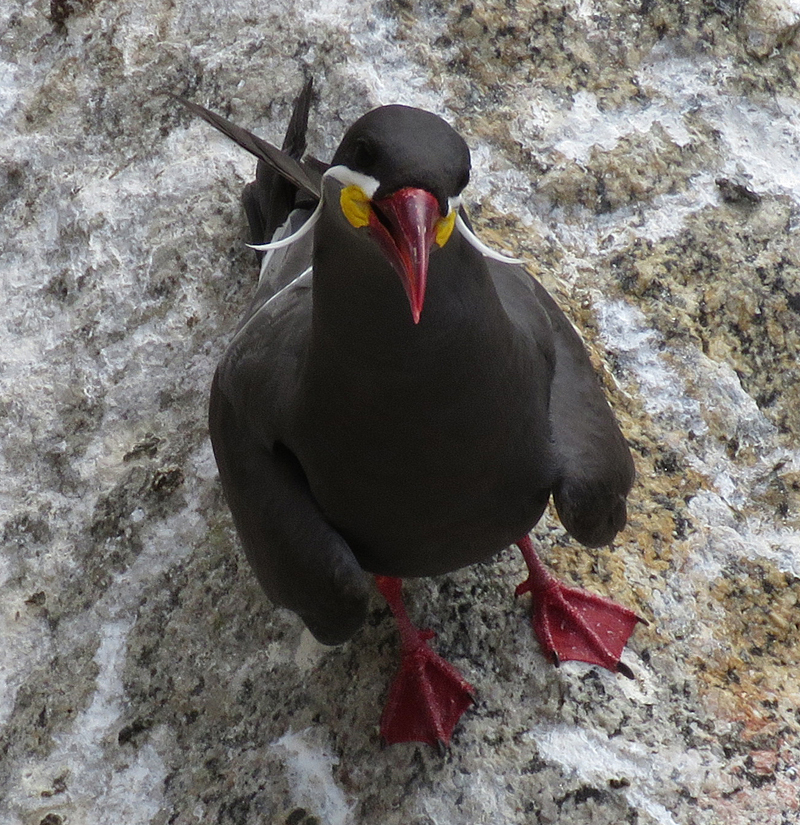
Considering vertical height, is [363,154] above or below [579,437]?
above

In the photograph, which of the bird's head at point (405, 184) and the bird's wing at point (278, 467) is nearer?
the bird's head at point (405, 184)

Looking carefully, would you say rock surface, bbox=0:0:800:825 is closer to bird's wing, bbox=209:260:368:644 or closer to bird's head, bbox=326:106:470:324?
bird's wing, bbox=209:260:368:644

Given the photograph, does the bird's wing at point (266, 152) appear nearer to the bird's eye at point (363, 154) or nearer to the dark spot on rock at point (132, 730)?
the bird's eye at point (363, 154)

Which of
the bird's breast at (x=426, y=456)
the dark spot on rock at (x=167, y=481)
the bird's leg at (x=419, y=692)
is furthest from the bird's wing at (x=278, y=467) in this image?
the dark spot on rock at (x=167, y=481)

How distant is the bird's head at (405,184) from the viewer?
2533mm

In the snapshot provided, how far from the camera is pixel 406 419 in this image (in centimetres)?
316

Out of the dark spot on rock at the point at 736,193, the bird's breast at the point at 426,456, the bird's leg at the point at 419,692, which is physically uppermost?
the dark spot on rock at the point at 736,193

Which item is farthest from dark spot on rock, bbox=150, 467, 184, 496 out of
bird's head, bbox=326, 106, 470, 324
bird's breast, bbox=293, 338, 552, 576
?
bird's head, bbox=326, 106, 470, 324

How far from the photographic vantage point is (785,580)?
3.95 m

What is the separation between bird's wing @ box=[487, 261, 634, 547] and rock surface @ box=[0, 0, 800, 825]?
60cm

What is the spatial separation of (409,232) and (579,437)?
1252mm

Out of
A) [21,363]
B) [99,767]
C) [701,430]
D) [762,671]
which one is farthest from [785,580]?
[21,363]

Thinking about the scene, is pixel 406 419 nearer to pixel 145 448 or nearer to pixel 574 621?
pixel 574 621

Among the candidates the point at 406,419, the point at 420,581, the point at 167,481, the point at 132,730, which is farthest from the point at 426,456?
the point at 132,730
